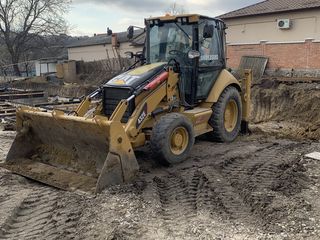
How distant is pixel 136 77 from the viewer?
23.2 ft

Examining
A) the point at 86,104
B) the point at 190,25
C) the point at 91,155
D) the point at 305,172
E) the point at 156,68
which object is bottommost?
the point at 305,172

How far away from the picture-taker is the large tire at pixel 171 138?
21.3ft

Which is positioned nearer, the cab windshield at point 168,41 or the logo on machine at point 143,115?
the logo on machine at point 143,115

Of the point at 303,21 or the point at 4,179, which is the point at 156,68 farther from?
the point at 303,21

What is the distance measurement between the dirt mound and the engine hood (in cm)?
499

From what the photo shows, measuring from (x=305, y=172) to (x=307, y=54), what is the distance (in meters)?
15.2

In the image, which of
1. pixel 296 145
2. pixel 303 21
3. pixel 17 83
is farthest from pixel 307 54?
pixel 17 83

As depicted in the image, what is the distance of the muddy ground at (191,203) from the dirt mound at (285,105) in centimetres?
435

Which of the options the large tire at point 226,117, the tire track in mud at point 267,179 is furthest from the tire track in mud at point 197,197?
the large tire at point 226,117

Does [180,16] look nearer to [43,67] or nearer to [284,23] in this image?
[284,23]

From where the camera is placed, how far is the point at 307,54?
20719mm

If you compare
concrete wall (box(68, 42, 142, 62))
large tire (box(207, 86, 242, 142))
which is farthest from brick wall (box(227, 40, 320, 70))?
concrete wall (box(68, 42, 142, 62))

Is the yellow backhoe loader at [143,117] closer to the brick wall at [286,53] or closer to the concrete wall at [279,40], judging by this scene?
the brick wall at [286,53]

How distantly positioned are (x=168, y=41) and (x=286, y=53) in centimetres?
1517
